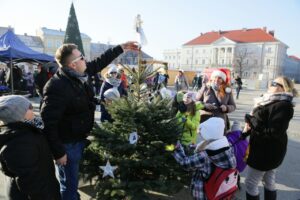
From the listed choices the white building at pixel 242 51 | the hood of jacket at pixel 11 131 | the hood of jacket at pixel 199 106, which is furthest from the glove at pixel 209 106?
the white building at pixel 242 51

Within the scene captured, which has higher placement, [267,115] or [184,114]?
[267,115]

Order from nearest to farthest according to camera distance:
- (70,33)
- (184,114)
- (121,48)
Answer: (121,48), (184,114), (70,33)

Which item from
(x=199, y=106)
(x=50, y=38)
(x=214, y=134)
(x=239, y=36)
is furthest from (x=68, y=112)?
(x=239, y=36)

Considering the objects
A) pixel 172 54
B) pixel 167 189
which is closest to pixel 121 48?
pixel 167 189

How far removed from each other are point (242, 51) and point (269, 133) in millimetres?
85805

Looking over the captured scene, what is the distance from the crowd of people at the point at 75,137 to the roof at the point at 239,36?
8509 cm

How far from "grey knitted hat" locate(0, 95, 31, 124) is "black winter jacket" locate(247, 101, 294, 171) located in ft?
8.54

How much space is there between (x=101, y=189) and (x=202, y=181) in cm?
124

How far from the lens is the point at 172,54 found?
103188 mm

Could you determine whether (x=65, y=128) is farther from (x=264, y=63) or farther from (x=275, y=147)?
(x=264, y=63)

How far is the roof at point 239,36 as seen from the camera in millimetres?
81688

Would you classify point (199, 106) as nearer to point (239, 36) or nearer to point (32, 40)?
point (32, 40)

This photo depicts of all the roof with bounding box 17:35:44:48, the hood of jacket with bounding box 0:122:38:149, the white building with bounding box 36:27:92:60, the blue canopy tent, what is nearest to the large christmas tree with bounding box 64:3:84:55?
the blue canopy tent

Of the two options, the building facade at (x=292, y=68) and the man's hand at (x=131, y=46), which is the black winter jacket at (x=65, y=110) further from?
the building facade at (x=292, y=68)
